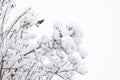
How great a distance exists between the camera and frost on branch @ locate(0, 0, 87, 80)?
2.13 m

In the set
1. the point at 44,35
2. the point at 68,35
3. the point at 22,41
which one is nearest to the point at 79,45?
the point at 68,35

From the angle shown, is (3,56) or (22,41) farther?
(22,41)

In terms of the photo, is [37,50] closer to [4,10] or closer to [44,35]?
[44,35]

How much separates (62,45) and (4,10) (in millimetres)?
617

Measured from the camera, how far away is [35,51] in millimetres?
2396

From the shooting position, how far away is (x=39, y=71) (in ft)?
8.36

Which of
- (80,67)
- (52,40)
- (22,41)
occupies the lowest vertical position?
(80,67)

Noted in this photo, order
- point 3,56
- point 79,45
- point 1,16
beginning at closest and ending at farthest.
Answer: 1. point 79,45
2. point 3,56
3. point 1,16

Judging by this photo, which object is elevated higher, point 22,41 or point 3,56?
point 22,41

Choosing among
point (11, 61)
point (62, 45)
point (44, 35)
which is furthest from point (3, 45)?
point (62, 45)

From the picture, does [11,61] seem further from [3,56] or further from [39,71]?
[39,71]

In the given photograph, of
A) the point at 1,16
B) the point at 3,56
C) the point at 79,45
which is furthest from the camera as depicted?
the point at 1,16

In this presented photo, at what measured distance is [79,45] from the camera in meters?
2.12

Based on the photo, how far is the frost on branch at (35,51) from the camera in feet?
6.98
